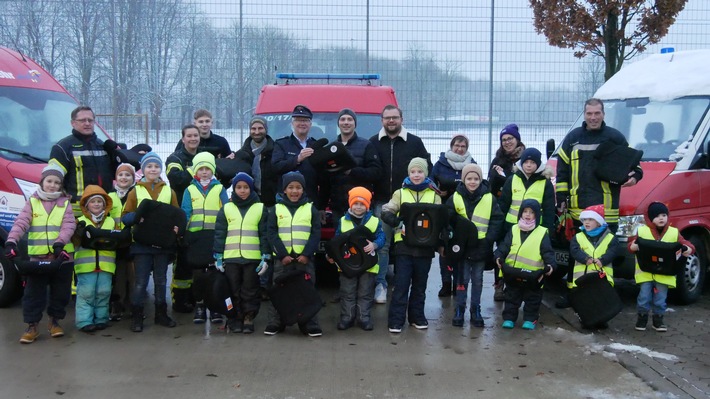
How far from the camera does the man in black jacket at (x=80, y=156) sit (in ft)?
25.3

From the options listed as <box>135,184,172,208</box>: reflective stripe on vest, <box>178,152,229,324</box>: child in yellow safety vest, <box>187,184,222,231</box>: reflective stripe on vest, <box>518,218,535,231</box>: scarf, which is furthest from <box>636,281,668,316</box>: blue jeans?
<box>135,184,172,208</box>: reflective stripe on vest

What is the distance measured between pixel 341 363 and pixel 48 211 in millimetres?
2994

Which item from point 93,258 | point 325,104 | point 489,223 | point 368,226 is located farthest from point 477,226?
point 93,258

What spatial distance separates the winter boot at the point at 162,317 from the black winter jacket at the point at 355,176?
80.1 inches

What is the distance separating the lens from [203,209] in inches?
301

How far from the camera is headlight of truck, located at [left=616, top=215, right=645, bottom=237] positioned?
8.01 metres

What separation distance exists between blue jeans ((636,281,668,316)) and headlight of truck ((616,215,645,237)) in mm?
605

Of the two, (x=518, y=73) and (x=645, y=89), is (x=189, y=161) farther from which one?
(x=518, y=73)

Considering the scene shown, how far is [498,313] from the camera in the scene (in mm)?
8148

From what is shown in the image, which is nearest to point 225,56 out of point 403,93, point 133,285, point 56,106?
point 403,93

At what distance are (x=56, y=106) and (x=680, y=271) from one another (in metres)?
7.21

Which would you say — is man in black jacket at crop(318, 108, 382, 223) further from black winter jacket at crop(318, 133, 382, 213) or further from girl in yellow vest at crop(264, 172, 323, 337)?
girl in yellow vest at crop(264, 172, 323, 337)

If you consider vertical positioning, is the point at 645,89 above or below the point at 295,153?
above

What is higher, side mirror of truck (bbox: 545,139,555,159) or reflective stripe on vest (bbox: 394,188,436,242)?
side mirror of truck (bbox: 545,139,555,159)
